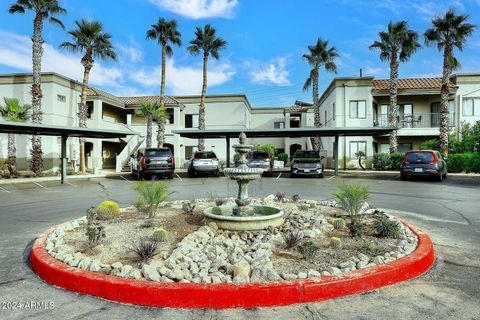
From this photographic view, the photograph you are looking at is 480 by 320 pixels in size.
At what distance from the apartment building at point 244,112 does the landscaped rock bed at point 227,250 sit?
19.1 m

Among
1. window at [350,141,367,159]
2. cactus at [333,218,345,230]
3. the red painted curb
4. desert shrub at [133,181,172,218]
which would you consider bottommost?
the red painted curb

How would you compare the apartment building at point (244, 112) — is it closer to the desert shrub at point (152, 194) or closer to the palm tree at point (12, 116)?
the palm tree at point (12, 116)

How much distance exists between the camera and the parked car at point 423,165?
1816 cm

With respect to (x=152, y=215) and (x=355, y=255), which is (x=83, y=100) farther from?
(x=355, y=255)

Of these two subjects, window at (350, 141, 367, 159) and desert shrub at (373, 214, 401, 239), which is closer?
desert shrub at (373, 214, 401, 239)

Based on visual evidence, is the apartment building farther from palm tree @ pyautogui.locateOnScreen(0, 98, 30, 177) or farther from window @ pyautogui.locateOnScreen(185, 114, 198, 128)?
palm tree @ pyautogui.locateOnScreen(0, 98, 30, 177)

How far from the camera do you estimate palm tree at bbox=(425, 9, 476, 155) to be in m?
24.4

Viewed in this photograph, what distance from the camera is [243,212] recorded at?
6.66 metres

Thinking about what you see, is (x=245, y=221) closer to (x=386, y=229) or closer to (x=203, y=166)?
(x=386, y=229)

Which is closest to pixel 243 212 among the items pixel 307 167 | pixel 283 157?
pixel 307 167

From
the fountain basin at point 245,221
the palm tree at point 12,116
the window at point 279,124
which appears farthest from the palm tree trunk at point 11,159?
the window at point 279,124

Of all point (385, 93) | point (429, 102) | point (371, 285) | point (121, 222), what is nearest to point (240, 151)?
point (121, 222)

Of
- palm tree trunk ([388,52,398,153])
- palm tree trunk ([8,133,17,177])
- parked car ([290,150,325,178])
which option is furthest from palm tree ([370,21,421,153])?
palm tree trunk ([8,133,17,177])

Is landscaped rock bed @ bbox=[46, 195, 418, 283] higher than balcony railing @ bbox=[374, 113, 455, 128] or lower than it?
lower
